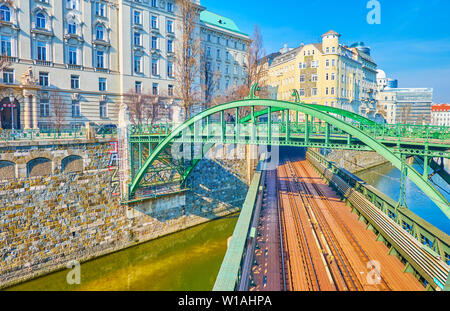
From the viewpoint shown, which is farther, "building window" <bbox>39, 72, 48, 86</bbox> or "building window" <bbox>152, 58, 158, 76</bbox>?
"building window" <bbox>152, 58, 158, 76</bbox>

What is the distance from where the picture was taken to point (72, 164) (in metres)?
17.7

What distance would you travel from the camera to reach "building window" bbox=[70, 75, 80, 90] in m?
29.3

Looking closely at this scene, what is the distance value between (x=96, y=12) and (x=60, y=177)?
22.0m

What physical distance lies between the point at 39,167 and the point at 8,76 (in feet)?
48.8

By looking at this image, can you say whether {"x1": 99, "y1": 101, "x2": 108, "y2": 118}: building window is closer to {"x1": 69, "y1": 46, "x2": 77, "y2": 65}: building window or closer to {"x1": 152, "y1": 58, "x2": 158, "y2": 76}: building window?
{"x1": 69, "y1": 46, "x2": 77, "y2": 65}: building window

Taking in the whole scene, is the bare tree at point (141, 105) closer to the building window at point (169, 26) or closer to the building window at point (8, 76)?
the building window at point (169, 26)

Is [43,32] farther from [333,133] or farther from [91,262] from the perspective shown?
[333,133]

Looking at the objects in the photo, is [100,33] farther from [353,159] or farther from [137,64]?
[353,159]

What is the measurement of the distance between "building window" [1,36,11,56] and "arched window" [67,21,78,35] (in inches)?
215

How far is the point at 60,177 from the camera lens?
56.1ft

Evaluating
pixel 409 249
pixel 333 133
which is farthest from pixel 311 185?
pixel 409 249

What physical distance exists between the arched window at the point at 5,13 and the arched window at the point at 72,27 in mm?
4919

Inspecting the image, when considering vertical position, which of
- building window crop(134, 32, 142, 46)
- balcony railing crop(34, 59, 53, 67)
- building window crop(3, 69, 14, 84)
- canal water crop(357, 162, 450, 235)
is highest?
building window crop(134, 32, 142, 46)

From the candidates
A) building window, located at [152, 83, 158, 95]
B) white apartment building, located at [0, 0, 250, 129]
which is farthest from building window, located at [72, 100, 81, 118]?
building window, located at [152, 83, 158, 95]
